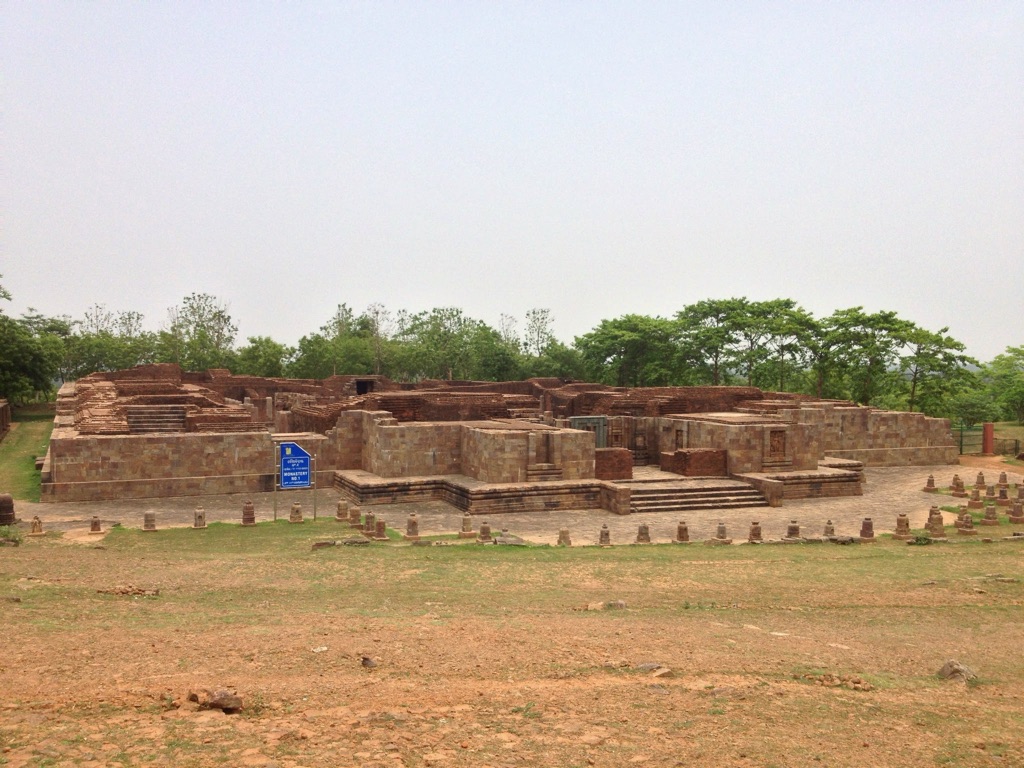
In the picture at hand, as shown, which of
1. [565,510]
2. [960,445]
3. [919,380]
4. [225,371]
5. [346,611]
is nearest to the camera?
[346,611]

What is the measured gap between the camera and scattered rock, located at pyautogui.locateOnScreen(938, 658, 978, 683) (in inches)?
270

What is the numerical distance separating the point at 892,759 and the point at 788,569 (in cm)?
693

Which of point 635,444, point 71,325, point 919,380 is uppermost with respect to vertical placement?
point 71,325

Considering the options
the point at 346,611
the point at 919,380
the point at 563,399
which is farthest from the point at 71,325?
the point at 346,611

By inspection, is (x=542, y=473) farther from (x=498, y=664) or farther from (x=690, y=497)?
(x=498, y=664)

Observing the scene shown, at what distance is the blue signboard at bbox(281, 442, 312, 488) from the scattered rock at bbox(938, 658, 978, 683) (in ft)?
40.6

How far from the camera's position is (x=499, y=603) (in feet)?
31.1

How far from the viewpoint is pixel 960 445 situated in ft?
99.6

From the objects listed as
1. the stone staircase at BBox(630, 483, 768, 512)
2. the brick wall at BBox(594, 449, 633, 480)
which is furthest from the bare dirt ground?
the brick wall at BBox(594, 449, 633, 480)

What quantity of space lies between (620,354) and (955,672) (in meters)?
41.7

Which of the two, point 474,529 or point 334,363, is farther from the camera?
point 334,363

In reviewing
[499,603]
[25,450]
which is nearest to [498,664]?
[499,603]

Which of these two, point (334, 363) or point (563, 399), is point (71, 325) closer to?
point (334, 363)

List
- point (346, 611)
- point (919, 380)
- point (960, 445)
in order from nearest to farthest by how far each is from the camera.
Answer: point (346, 611), point (960, 445), point (919, 380)
